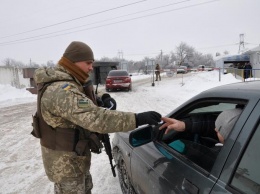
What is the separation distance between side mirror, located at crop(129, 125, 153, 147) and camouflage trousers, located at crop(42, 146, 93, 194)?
45 cm

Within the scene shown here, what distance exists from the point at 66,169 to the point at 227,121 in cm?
135

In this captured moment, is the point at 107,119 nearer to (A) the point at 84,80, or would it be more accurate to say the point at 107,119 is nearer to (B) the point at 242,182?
(A) the point at 84,80

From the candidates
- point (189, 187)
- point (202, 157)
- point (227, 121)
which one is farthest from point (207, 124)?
point (189, 187)

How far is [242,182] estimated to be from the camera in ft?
3.85

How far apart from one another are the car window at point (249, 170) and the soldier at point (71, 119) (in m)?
0.69

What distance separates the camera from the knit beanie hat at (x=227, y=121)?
144 cm

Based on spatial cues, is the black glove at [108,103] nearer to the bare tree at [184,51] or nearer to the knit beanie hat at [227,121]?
the knit beanie hat at [227,121]

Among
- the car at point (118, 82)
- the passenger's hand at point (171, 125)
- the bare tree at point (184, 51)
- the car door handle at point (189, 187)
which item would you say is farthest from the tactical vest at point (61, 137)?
the bare tree at point (184, 51)

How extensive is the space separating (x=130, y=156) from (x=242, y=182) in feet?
4.49

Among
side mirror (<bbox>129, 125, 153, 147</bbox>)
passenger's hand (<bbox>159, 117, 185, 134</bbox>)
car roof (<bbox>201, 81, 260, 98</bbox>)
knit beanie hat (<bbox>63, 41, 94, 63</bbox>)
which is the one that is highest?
knit beanie hat (<bbox>63, 41, 94, 63</bbox>)

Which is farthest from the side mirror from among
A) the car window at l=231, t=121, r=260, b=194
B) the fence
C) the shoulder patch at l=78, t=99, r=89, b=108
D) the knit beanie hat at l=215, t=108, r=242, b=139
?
the fence

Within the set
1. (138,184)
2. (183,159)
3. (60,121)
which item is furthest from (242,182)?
(60,121)

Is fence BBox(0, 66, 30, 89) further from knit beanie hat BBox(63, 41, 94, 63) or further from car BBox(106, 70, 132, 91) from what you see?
knit beanie hat BBox(63, 41, 94, 63)

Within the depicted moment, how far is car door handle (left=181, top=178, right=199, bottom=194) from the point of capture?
1.36 metres
